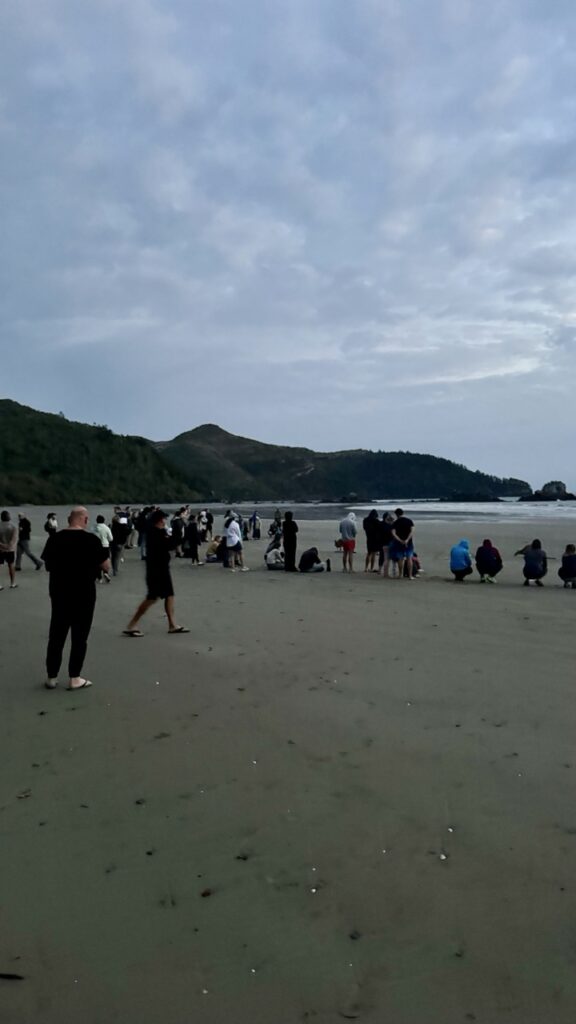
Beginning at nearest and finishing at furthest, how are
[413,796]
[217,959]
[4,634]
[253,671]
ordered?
[217,959] < [413,796] < [253,671] < [4,634]

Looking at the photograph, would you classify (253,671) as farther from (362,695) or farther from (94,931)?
(94,931)

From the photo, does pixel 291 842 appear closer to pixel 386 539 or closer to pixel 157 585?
pixel 157 585

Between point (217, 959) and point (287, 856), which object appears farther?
point (287, 856)

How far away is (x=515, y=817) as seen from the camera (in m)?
3.66

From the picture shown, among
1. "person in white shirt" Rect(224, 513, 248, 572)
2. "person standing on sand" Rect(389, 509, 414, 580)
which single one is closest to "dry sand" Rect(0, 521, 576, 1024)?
"person standing on sand" Rect(389, 509, 414, 580)

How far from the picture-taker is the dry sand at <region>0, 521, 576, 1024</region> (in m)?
2.50

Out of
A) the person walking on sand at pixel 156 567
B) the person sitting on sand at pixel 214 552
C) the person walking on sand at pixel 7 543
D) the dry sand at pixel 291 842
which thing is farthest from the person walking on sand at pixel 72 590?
the person sitting on sand at pixel 214 552

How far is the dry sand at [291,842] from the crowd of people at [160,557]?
74cm

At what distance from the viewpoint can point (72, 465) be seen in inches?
4577

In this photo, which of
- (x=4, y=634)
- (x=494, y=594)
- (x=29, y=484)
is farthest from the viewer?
(x=29, y=484)

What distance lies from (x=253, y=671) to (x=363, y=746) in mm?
2235

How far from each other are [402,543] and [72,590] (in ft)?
34.2

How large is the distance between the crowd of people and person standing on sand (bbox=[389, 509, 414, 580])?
24 millimetres

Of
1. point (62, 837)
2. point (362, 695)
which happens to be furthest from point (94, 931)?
point (362, 695)
